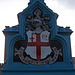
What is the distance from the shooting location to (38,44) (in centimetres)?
1262

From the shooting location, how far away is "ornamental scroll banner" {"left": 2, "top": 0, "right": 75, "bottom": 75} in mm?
12078

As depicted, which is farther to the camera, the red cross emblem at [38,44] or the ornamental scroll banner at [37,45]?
the red cross emblem at [38,44]

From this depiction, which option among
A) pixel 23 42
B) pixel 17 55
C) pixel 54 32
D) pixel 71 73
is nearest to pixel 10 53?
pixel 17 55

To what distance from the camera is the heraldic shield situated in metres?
12.3

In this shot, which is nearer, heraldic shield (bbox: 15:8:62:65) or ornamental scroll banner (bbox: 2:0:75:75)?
ornamental scroll banner (bbox: 2:0:75:75)

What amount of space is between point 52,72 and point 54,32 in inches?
125

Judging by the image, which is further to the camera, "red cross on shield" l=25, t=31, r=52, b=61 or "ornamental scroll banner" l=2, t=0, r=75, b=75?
"red cross on shield" l=25, t=31, r=52, b=61

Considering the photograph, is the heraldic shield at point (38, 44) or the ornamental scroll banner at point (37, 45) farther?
the heraldic shield at point (38, 44)

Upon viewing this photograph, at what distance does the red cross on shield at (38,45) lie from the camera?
12.4 m

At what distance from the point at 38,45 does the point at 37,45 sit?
3.1 inches

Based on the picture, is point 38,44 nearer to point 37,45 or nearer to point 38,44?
point 38,44

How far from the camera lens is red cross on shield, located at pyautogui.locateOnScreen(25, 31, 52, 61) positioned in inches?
488

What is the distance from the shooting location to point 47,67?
1212 cm

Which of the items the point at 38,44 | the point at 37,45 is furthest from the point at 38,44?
the point at 37,45
